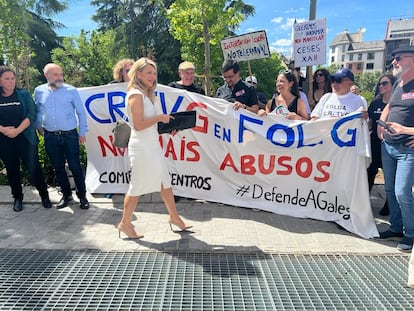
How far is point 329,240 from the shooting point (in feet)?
12.5

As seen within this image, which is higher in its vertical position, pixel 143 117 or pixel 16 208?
pixel 143 117

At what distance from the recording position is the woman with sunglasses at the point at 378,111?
4309 millimetres

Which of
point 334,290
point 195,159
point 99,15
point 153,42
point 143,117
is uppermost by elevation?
point 99,15

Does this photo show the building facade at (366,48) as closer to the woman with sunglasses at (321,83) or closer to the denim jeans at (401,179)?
the woman with sunglasses at (321,83)

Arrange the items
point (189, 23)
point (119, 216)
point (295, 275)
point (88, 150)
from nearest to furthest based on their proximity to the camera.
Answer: point (295, 275), point (119, 216), point (88, 150), point (189, 23)

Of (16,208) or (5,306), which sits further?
(16,208)

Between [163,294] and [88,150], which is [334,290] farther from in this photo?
[88,150]

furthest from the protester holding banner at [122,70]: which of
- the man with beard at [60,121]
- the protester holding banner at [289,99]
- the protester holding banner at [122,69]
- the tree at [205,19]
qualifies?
the tree at [205,19]

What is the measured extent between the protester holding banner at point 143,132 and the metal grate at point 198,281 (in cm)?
73

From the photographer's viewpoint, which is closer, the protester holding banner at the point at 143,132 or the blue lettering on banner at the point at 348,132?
the protester holding banner at the point at 143,132

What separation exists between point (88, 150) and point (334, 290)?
4011 millimetres

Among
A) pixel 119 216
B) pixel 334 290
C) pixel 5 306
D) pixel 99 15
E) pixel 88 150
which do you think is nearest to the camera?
pixel 5 306

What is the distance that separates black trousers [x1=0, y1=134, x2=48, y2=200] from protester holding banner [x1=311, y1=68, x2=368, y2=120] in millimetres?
3991

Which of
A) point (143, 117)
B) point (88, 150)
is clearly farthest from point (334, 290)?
point (88, 150)
